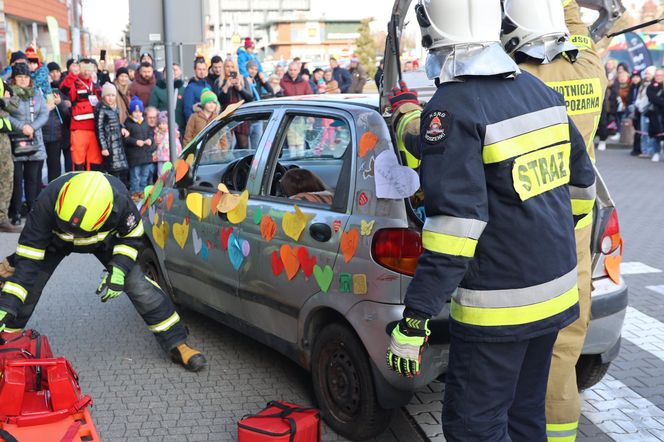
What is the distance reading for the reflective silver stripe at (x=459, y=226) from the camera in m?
2.62

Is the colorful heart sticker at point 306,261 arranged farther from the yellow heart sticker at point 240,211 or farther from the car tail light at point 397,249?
the yellow heart sticker at point 240,211

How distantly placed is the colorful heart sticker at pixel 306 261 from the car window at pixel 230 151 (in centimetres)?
93

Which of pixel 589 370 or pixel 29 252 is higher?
pixel 29 252

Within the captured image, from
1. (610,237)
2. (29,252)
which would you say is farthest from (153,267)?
(610,237)

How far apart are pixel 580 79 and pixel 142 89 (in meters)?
10.1

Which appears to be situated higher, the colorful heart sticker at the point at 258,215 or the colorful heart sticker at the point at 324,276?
the colorful heart sticker at the point at 258,215

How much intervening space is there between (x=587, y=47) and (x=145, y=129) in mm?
8468

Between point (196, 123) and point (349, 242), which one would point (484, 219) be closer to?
point (349, 242)

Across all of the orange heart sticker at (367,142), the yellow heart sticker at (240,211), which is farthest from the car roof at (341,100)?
the yellow heart sticker at (240,211)

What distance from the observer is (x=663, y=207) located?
11.4m

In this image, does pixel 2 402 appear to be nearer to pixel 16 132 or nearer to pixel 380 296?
pixel 380 296

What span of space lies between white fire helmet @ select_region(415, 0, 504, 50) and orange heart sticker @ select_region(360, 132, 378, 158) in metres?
1.24

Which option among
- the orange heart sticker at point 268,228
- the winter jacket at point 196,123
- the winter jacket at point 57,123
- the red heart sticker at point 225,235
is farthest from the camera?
the winter jacket at point 196,123

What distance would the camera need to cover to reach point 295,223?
4.37 m
